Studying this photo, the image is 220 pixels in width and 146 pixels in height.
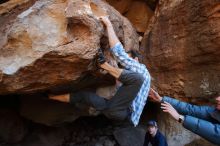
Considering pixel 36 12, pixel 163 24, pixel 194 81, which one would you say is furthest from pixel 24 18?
pixel 194 81

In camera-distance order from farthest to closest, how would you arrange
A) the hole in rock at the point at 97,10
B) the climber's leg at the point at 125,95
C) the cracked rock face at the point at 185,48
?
the cracked rock face at the point at 185,48 → the hole in rock at the point at 97,10 → the climber's leg at the point at 125,95

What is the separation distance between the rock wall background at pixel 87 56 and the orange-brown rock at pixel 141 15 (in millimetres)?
16

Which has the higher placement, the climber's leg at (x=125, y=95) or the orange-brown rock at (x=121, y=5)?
the orange-brown rock at (x=121, y=5)

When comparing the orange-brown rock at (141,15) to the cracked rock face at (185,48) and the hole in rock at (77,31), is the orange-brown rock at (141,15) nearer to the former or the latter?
the cracked rock face at (185,48)

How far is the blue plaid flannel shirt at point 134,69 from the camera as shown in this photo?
353 cm

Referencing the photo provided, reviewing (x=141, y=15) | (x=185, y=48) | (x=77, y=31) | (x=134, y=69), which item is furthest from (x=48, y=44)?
(x=141, y=15)

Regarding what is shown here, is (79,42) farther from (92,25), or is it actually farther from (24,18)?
(24,18)

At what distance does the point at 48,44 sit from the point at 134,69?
95 centimetres

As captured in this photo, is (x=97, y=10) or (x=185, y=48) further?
(x=185, y=48)

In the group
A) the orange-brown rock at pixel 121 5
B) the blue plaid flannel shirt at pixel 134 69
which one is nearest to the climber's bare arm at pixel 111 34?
the blue plaid flannel shirt at pixel 134 69

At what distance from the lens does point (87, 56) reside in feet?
11.7

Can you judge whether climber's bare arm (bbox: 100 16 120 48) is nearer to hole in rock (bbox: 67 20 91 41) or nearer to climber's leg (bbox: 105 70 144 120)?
hole in rock (bbox: 67 20 91 41)

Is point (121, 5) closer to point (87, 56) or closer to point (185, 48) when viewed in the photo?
point (185, 48)

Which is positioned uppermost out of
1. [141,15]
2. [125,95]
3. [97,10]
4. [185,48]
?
[97,10]
